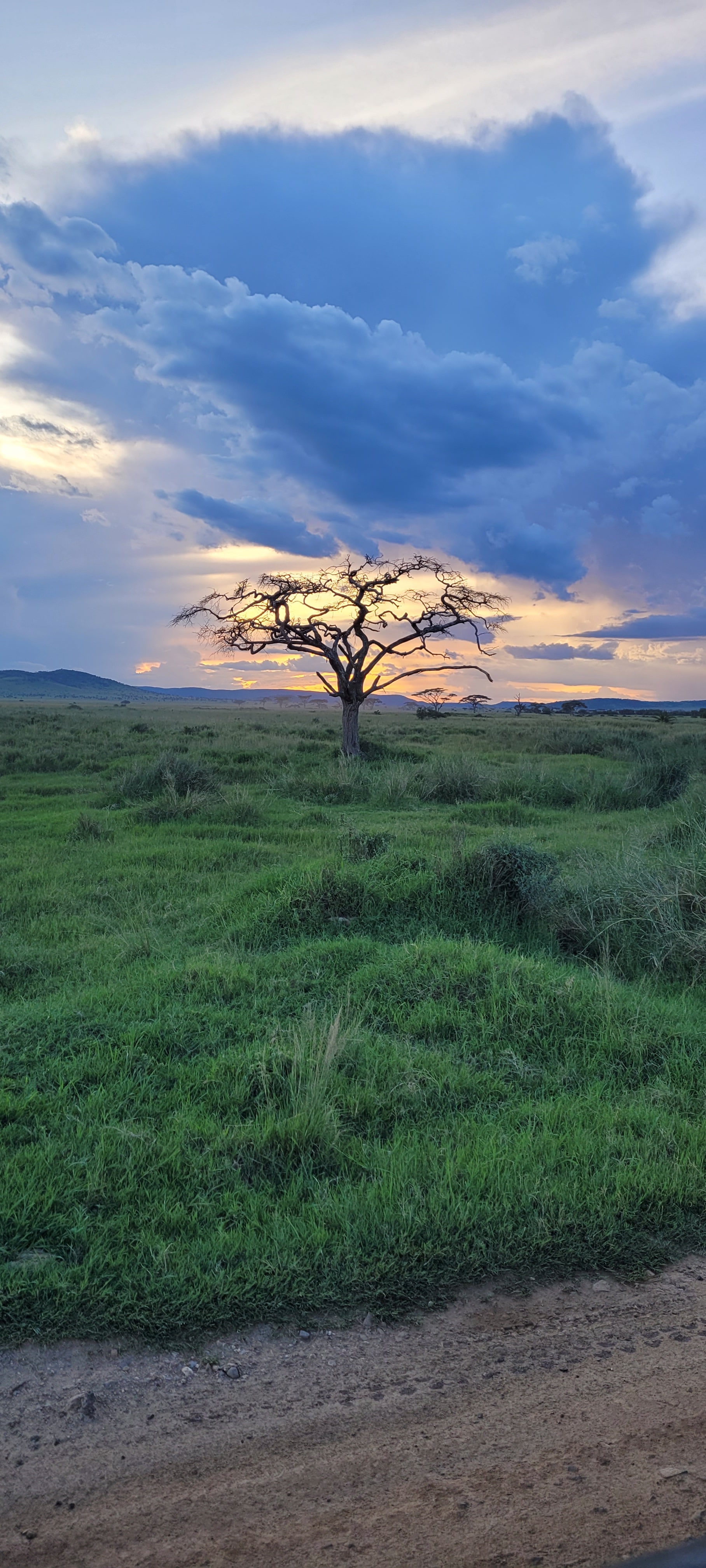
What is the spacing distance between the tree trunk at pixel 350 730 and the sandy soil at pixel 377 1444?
2021cm

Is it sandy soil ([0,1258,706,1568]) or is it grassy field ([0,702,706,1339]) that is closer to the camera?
sandy soil ([0,1258,706,1568])

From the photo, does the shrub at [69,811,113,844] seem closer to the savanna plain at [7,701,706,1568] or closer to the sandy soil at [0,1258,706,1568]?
the savanna plain at [7,701,706,1568]

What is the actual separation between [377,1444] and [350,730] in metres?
21.2

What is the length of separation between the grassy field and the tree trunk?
11.5 meters

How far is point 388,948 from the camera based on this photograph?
23.5ft

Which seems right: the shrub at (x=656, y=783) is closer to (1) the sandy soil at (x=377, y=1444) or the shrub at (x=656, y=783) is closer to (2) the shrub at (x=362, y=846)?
(2) the shrub at (x=362, y=846)

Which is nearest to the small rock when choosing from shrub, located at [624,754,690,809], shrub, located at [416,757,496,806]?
shrub, located at [416,757,496,806]

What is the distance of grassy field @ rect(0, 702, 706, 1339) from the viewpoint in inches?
146

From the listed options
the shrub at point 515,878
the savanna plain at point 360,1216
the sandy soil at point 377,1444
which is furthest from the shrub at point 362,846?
the sandy soil at point 377,1444

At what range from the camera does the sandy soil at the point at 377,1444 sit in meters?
2.46

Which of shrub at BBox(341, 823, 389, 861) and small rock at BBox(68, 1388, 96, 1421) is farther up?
shrub at BBox(341, 823, 389, 861)

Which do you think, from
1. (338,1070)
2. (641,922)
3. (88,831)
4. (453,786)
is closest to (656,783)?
(453,786)

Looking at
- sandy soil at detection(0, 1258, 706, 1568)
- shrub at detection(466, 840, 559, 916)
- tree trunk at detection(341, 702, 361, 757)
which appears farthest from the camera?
tree trunk at detection(341, 702, 361, 757)

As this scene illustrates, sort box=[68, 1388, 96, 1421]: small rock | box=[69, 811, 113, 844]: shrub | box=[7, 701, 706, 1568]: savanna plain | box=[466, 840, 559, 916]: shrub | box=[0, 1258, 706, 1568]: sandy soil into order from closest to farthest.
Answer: box=[0, 1258, 706, 1568]: sandy soil → box=[7, 701, 706, 1568]: savanna plain → box=[68, 1388, 96, 1421]: small rock → box=[466, 840, 559, 916]: shrub → box=[69, 811, 113, 844]: shrub
